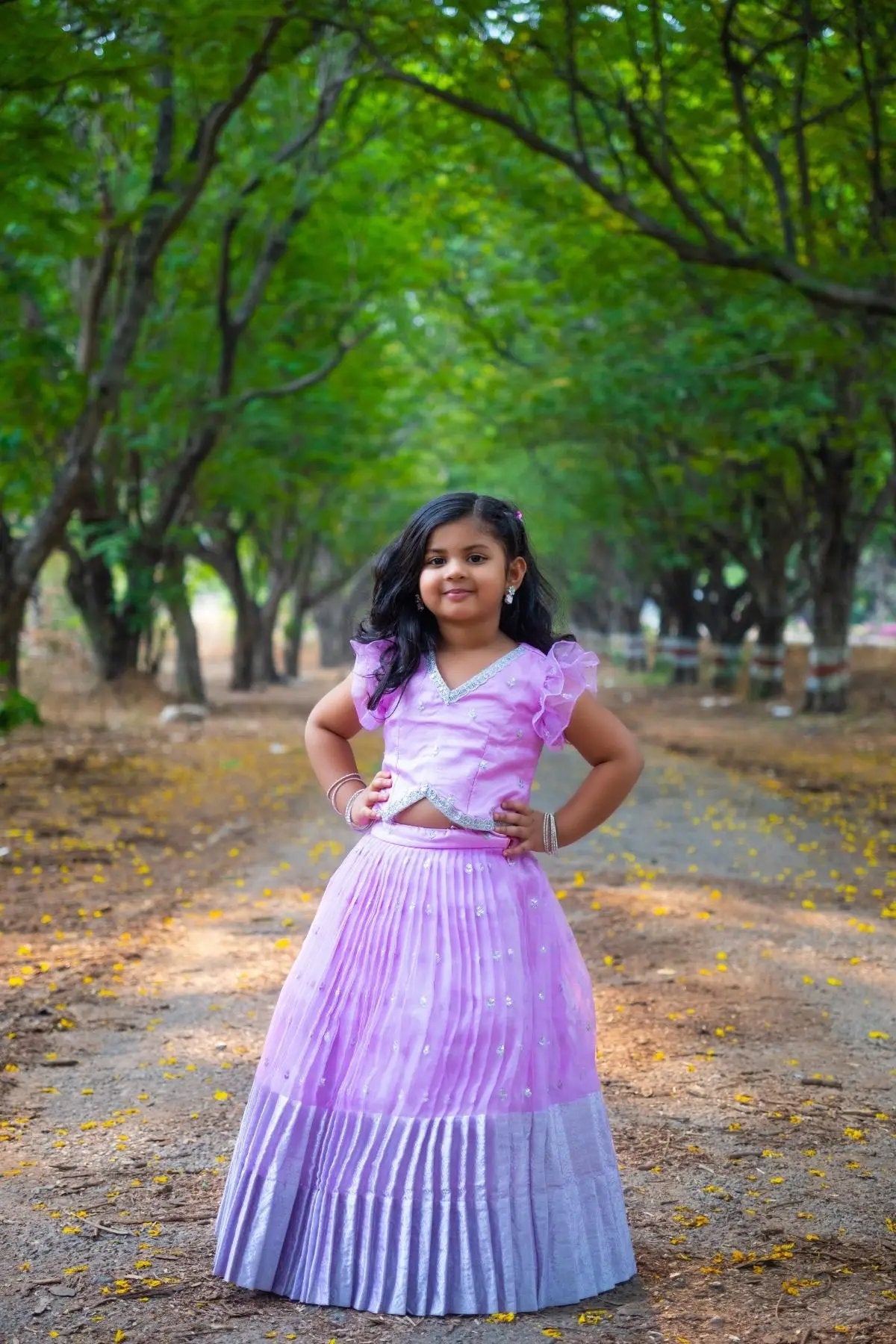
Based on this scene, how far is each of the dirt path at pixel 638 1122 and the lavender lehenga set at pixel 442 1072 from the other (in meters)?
0.11

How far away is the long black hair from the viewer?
3.49 metres

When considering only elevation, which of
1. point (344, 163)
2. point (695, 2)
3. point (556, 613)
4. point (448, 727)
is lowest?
point (448, 727)

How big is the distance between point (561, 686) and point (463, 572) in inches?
13.9

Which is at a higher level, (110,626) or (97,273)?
(97,273)

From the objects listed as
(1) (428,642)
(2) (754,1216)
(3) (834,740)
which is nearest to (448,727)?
(1) (428,642)

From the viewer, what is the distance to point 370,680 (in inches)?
140

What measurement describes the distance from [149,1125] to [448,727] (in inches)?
71.6

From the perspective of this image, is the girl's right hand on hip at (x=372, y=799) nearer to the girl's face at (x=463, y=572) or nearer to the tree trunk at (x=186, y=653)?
the girl's face at (x=463, y=572)

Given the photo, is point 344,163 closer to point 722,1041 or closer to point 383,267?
point 383,267

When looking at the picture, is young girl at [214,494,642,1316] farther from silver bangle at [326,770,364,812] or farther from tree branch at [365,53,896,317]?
tree branch at [365,53,896,317]

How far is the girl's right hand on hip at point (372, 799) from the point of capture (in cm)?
350

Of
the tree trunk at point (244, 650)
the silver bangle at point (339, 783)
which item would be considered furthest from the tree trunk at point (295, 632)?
the silver bangle at point (339, 783)

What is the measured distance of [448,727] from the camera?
3.43 metres

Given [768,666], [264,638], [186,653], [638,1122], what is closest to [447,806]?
[638,1122]
